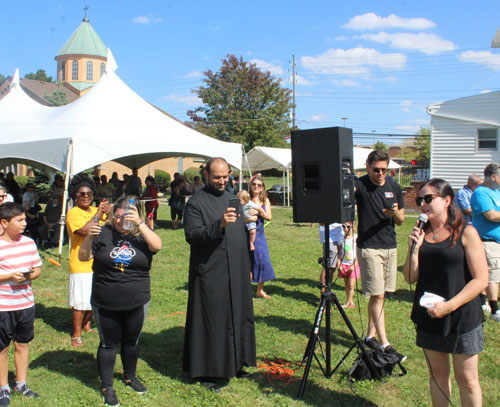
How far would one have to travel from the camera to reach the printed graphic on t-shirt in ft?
12.1

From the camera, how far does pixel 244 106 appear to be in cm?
4000

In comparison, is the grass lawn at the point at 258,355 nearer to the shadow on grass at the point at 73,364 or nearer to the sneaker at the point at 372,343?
the shadow on grass at the point at 73,364

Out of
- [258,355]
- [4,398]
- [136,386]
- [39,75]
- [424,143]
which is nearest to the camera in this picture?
[4,398]

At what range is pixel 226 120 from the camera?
39469 mm

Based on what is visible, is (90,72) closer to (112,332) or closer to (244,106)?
(244,106)

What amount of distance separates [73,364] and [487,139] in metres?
18.6

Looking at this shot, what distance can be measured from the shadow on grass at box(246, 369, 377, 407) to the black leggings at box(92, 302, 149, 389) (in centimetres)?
119

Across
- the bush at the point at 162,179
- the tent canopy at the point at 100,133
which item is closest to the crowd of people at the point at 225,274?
the tent canopy at the point at 100,133

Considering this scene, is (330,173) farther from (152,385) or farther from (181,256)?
(181,256)

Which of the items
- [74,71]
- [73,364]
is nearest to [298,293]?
[73,364]

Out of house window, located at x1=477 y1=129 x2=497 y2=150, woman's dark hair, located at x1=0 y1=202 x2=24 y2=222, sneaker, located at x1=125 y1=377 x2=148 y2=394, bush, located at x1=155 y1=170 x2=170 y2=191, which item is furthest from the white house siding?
bush, located at x1=155 y1=170 x2=170 y2=191

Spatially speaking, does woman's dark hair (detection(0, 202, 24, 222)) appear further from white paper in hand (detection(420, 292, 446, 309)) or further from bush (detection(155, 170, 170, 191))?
bush (detection(155, 170, 170, 191))

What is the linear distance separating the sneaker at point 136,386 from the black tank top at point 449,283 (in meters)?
2.38

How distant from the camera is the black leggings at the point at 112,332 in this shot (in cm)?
373
